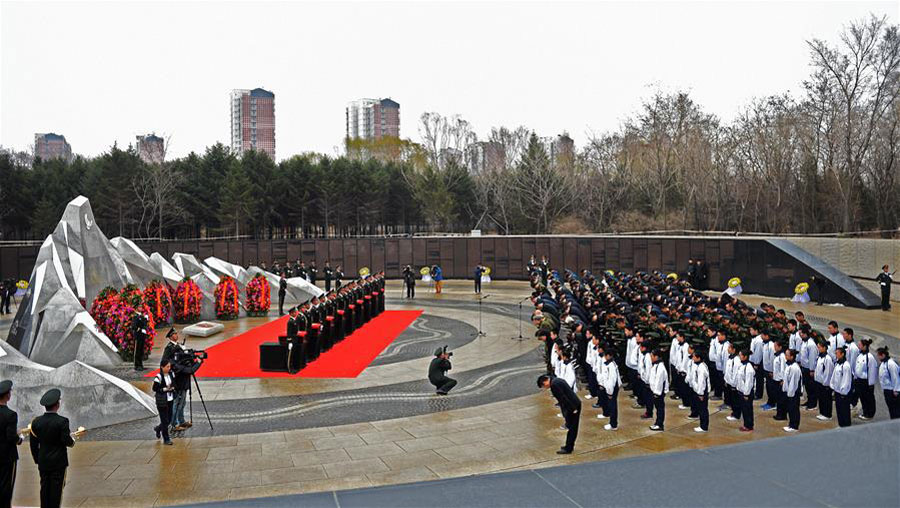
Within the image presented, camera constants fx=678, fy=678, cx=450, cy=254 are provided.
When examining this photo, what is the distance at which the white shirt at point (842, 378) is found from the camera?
11223 millimetres

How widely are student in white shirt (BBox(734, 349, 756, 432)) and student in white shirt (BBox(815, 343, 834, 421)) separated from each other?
5.44 feet

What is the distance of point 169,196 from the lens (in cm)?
4759

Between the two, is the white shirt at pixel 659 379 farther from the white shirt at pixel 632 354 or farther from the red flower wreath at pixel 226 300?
the red flower wreath at pixel 226 300

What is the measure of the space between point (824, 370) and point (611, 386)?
3.93 m

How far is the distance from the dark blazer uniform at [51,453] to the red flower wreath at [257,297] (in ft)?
59.3

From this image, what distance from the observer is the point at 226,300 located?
79.5ft

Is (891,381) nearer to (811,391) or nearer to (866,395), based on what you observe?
(866,395)

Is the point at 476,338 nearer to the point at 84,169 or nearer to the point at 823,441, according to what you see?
the point at 823,441

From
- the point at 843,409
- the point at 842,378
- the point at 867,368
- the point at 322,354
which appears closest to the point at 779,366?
the point at 842,378

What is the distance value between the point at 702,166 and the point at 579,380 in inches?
1367

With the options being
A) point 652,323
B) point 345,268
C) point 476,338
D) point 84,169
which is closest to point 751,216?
point 345,268

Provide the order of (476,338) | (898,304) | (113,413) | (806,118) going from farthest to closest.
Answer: (806,118), (898,304), (476,338), (113,413)

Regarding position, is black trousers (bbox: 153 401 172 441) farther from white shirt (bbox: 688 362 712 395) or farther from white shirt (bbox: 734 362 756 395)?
white shirt (bbox: 734 362 756 395)

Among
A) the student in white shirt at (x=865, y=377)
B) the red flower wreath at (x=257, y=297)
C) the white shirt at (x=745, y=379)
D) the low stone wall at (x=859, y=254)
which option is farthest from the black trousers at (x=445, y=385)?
the low stone wall at (x=859, y=254)
